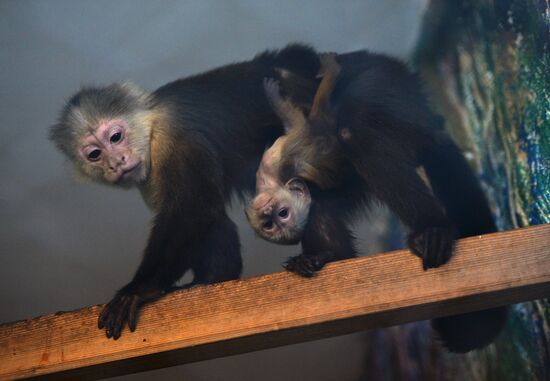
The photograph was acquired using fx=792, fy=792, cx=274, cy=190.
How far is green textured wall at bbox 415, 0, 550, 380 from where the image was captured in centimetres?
291

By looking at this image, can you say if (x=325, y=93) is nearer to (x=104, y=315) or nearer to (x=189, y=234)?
(x=189, y=234)

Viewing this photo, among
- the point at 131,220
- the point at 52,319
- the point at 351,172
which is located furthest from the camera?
the point at 131,220

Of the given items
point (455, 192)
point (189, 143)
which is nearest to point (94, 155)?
point (189, 143)

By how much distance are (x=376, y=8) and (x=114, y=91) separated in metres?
1.33

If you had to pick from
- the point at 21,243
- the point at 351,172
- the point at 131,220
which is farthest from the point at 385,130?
the point at 21,243

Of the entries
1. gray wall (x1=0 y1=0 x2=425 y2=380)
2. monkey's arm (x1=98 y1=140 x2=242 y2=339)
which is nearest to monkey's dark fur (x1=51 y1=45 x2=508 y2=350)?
monkey's arm (x1=98 y1=140 x2=242 y2=339)

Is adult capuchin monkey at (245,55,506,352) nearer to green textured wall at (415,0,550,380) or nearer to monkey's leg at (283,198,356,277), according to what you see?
monkey's leg at (283,198,356,277)

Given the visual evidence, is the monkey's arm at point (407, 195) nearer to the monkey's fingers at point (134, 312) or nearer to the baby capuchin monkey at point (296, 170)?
the baby capuchin monkey at point (296, 170)

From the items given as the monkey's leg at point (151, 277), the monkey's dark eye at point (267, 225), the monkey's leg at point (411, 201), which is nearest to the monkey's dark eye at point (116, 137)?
the monkey's leg at point (151, 277)

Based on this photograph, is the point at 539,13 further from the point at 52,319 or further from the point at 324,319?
the point at 52,319

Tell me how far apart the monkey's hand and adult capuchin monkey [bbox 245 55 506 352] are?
564 mm

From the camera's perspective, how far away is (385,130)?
2.49 m

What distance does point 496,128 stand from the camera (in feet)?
11.5

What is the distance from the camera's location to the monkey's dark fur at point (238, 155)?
2445mm
